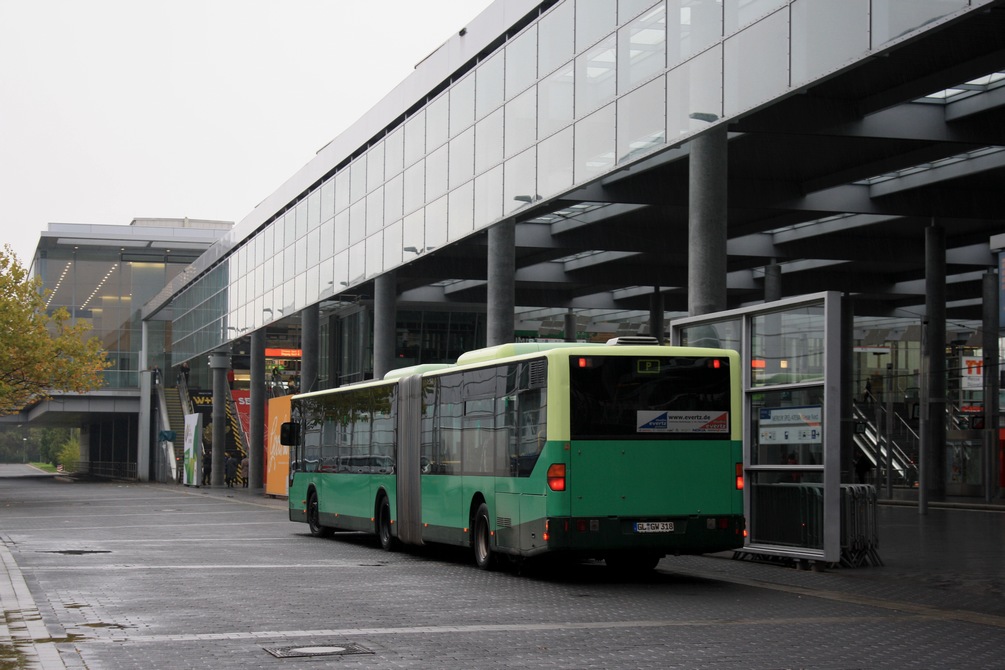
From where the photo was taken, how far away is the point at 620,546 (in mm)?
16062

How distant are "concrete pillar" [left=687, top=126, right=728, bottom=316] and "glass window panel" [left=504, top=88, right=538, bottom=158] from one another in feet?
21.6

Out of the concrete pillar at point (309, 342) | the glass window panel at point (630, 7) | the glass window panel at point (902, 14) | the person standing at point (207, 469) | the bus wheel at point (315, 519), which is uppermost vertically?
the glass window panel at point (630, 7)

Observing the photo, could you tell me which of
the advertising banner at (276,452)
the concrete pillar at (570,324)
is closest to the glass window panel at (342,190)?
the advertising banner at (276,452)

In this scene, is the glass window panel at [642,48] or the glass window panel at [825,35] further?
the glass window panel at [642,48]

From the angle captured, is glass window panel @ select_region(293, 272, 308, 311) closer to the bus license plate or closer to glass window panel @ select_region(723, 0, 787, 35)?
glass window panel @ select_region(723, 0, 787, 35)

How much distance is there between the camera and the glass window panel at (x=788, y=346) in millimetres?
17203

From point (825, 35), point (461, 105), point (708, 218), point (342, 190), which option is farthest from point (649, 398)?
point (342, 190)

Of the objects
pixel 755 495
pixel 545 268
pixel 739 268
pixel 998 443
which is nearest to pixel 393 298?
pixel 545 268

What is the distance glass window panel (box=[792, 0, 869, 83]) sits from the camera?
17641 mm

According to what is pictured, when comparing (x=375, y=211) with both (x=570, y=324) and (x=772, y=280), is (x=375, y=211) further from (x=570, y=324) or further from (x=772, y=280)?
(x=570, y=324)

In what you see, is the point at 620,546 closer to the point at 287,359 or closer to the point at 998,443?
the point at 998,443

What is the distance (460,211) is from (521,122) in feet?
12.8

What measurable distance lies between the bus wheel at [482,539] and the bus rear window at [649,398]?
103 inches

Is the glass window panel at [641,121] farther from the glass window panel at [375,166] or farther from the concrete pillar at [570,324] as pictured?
the concrete pillar at [570,324]
